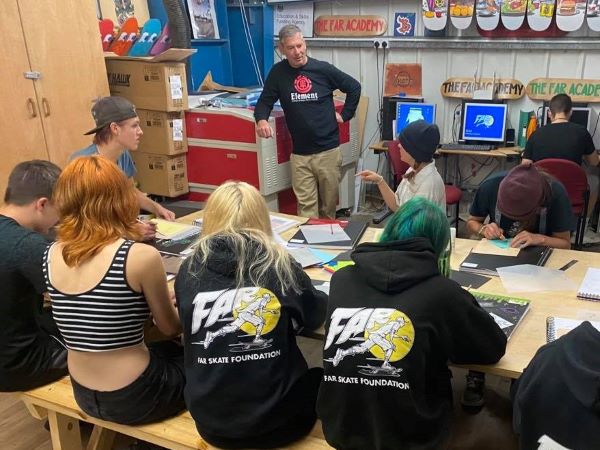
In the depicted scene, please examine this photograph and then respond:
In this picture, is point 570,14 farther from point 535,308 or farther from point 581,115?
point 535,308

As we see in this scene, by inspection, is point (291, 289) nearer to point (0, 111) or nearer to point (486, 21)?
point (0, 111)

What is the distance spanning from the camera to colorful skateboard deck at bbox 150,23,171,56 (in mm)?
4680

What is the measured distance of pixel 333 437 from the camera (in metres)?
1.60

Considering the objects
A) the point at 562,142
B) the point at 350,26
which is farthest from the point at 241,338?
the point at 350,26

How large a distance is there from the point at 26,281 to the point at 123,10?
3.81 m

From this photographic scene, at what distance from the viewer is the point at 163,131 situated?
452cm

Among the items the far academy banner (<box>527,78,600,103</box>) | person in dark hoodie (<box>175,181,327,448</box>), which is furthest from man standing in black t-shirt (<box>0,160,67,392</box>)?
the far academy banner (<box>527,78,600,103</box>)

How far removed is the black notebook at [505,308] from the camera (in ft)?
5.91

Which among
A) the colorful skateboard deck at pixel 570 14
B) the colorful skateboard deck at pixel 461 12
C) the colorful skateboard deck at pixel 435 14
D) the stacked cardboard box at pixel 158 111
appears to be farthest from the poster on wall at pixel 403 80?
the stacked cardboard box at pixel 158 111

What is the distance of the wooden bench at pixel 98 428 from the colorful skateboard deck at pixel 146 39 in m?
3.23

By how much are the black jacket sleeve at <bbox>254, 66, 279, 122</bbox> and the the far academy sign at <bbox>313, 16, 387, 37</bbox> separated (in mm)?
1593

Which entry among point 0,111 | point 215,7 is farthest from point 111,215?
point 215,7

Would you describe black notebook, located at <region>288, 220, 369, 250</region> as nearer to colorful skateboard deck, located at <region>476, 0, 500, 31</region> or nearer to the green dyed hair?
the green dyed hair

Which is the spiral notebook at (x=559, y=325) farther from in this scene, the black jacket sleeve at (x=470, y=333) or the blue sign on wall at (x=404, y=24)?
the blue sign on wall at (x=404, y=24)
